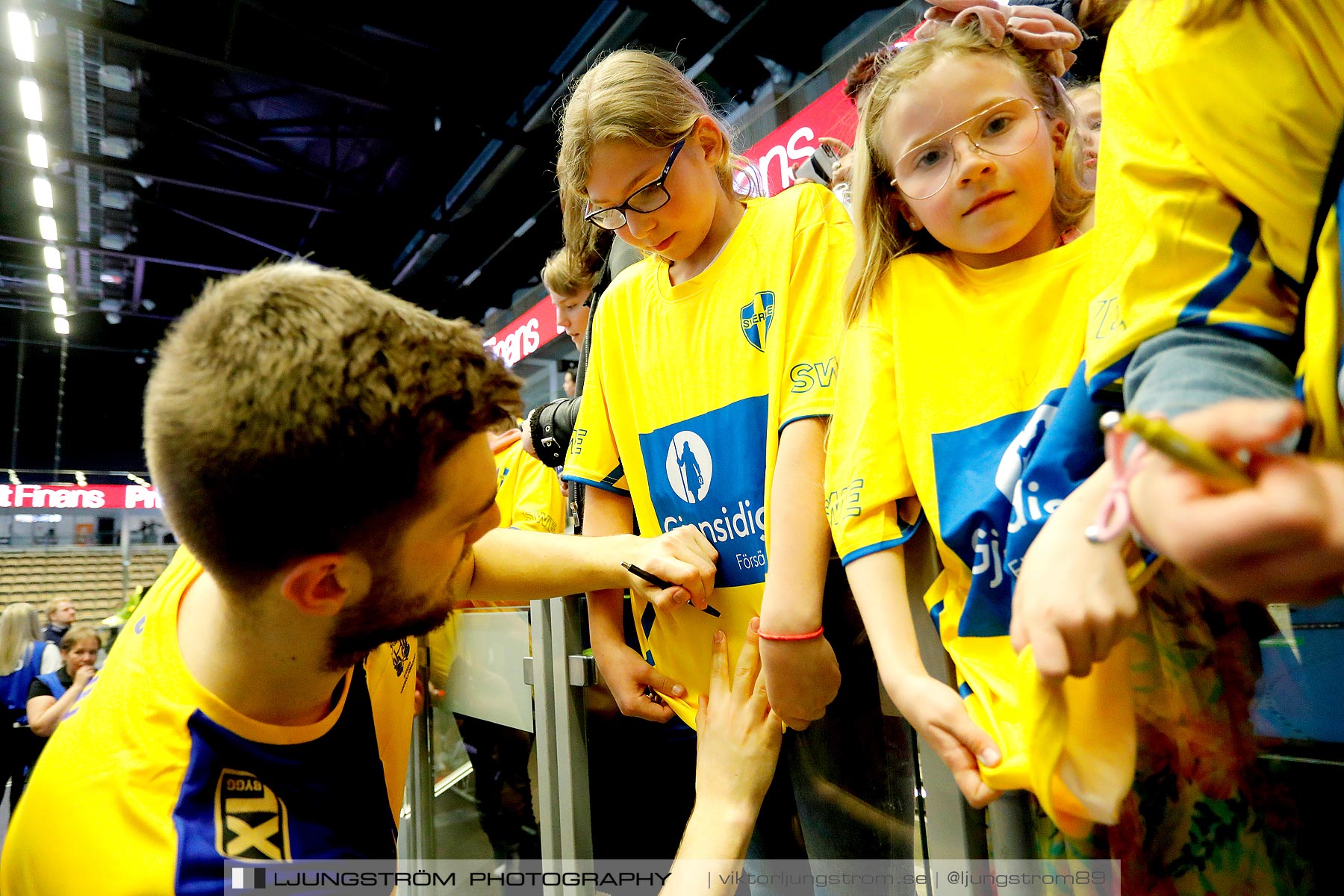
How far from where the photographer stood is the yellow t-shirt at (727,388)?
1064 millimetres

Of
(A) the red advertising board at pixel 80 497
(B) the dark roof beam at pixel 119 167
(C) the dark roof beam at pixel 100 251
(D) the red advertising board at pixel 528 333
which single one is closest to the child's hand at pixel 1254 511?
(D) the red advertising board at pixel 528 333

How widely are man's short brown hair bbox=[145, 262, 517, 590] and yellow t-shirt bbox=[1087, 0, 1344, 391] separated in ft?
2.25

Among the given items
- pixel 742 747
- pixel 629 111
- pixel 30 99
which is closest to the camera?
pixel 742 747

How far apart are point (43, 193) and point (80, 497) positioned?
9154mm

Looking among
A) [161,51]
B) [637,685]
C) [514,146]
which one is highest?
[161,51]

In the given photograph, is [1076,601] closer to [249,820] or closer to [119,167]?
[249,820]

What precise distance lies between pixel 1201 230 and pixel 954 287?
31 centimetres

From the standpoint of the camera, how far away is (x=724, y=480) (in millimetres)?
1111

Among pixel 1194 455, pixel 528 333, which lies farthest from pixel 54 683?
pixel 1194 455

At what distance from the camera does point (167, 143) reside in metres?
7.46

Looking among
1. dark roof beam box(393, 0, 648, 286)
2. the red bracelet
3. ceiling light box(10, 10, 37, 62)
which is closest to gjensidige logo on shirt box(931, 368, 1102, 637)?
the red bracelet

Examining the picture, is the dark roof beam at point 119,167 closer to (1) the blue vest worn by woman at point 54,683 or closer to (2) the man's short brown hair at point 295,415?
(1) the blue vest worn by woman at point 54,683

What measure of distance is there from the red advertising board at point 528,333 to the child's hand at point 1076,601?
4.99 m

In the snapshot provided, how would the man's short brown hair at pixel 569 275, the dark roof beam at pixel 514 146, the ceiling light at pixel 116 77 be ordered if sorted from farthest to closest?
the ceiling light at pixel 116 77, the dark roof beam at pixel 514 146, the man's short brown hair at pixel 569 275
